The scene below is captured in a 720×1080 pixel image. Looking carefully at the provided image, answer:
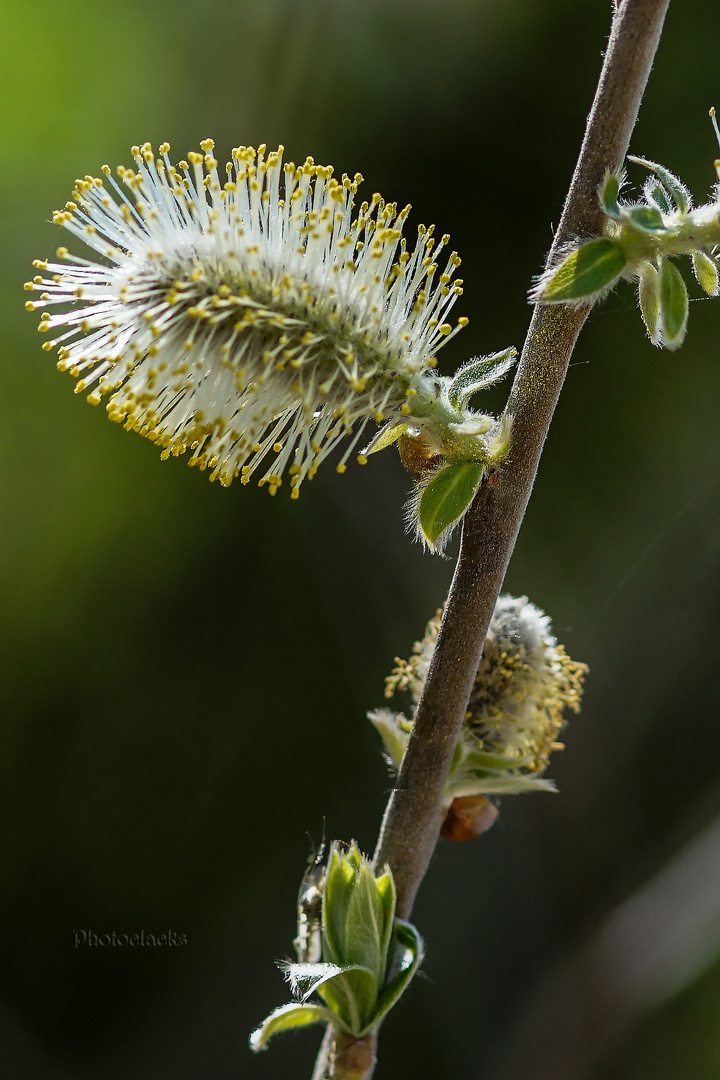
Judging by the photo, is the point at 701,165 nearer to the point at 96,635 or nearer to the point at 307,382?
the point at 307,382

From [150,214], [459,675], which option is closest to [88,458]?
[150,214]

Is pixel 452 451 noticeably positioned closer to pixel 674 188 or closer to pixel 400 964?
pixel 674 188

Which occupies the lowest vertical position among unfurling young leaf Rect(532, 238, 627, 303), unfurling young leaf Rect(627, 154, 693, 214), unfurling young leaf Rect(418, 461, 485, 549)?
unfurling young leaf Rect(418, 461, 485, 549)

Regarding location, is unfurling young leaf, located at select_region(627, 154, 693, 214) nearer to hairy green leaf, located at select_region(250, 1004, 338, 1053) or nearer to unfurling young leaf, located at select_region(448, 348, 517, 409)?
unfurling young leaf, located at select_region(448, 348, 517, 409)

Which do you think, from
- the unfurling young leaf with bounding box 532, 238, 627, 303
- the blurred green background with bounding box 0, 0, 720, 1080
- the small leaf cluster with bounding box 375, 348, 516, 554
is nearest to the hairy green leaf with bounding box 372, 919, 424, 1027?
the small leaf cluster with bounding box 375, 348, 516, 554

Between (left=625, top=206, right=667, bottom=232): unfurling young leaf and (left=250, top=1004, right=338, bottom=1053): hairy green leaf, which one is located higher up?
(left=625, top=206, right=667, bottom=232): unfurling young leaf

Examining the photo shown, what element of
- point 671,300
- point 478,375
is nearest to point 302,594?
point 478,375

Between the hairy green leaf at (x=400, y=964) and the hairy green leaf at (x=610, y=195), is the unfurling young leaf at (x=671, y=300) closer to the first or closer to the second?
the hairy green leaf at (x=610, y=195)
